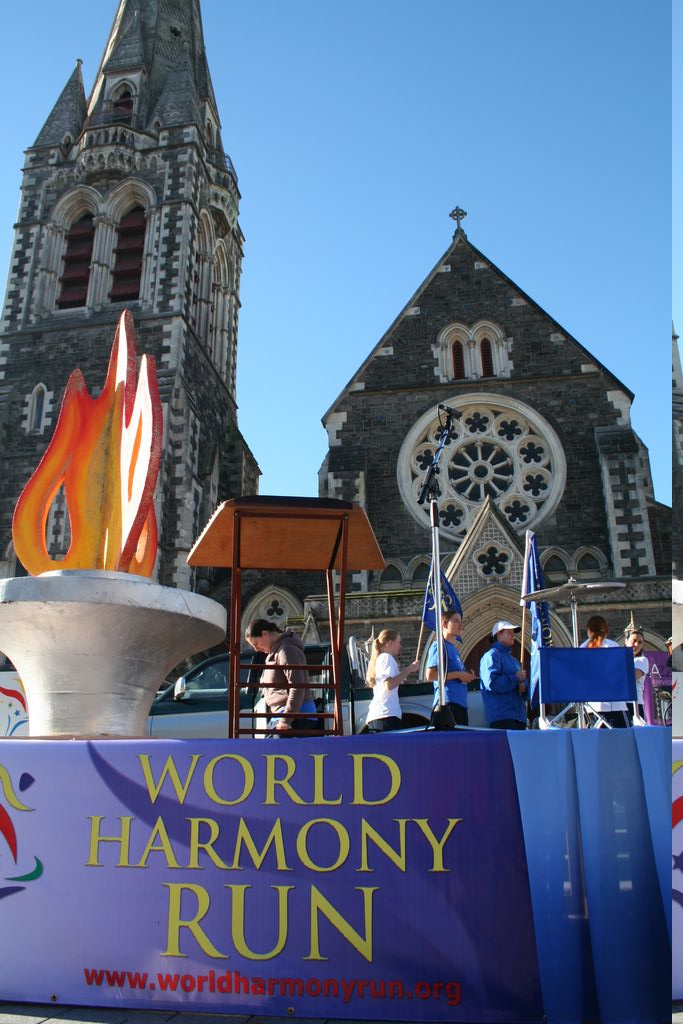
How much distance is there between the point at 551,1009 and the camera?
3.82 m

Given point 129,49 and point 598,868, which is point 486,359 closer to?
point 598,868

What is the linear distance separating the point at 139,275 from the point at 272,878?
84.2 ft

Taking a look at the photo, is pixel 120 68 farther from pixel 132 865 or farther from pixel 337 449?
pixel 132 865

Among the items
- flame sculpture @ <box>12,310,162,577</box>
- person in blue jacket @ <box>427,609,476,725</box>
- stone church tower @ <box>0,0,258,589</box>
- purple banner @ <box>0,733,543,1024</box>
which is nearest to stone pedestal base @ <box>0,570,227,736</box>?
flame sculpture @ <box>12,310,162,577</box>

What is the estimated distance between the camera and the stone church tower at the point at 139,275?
24078 millimetres

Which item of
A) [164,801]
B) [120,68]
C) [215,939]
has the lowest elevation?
[215,939]

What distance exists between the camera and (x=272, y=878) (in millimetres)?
4219

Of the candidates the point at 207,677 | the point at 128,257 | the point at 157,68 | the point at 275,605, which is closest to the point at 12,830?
the point at 207,677

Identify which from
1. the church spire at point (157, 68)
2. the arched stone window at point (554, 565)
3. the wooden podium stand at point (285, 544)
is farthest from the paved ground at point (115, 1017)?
the church spire at point (157, 68)

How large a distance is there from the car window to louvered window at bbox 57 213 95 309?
822 inches

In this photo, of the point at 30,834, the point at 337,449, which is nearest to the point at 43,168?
the point at 337,449

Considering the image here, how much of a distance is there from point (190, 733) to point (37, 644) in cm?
258

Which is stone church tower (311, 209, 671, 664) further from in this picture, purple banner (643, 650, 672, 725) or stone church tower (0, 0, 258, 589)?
purple banner (643, 650, 672, 725)

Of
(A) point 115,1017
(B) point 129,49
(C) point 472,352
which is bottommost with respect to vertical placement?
(A) point 115,1017
